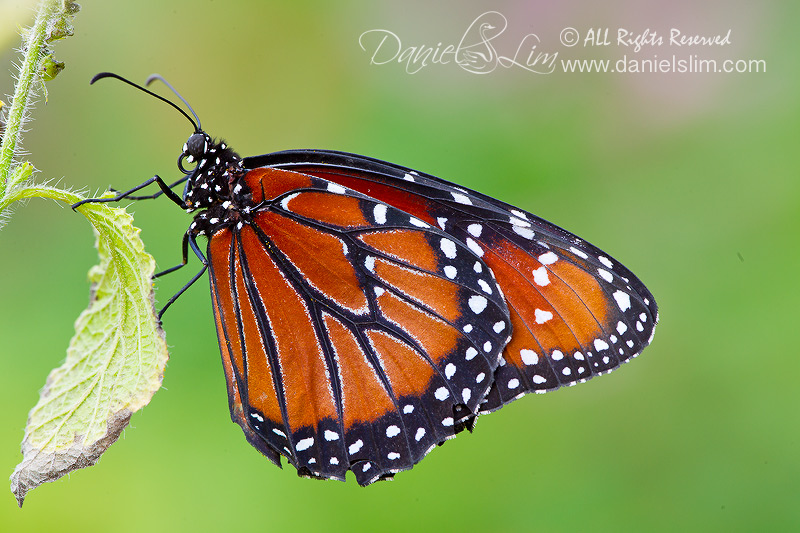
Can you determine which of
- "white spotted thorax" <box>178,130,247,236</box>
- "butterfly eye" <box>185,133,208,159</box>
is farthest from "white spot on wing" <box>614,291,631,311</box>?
"butterfly eye" <box>185,133,208,159</box>

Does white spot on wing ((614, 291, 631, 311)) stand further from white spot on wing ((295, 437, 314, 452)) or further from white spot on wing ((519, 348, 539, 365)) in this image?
white spot on wing ((295, 437, 314, 452))

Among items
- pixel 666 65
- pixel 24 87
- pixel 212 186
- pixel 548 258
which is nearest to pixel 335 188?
pixel 212 186

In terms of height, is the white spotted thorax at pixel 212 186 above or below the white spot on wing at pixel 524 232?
below

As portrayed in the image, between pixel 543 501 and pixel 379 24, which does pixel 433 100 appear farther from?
pixel 543 501

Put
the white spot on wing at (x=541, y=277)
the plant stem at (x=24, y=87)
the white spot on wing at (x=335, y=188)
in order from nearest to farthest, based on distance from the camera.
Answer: the plant stem at (x=24, y=87) → the white spot on wing at (x=335, y=188) → the white spot on wing at (x=541, y=277)

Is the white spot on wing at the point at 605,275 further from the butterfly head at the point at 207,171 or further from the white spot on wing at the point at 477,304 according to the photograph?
the butterfly head at the point at 207,171

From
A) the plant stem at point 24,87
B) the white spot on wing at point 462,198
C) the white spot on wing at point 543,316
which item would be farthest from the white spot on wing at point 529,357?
the plant stem at point 24,87
